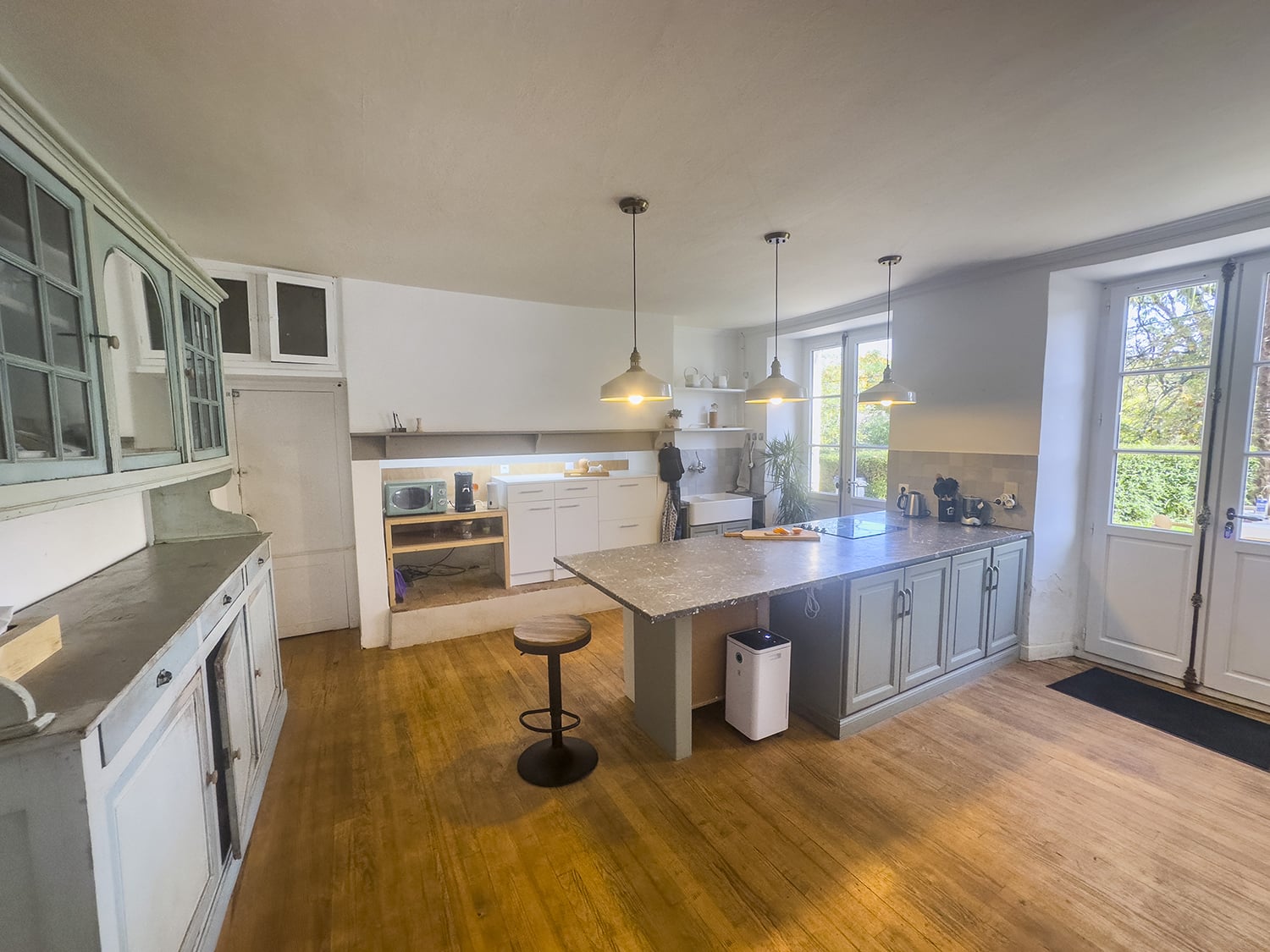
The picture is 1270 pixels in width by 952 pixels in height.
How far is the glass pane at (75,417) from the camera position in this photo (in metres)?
1.27

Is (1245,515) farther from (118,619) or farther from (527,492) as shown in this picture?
(118,619)

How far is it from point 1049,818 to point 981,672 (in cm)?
128

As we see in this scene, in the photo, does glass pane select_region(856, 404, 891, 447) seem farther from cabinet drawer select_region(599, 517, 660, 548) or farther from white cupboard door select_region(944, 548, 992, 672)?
cabinet drawer select_region(599, 517, 660, 548)

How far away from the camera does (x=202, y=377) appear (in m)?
2.30

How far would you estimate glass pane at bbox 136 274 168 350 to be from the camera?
70.4 inches

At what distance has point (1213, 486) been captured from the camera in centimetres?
289

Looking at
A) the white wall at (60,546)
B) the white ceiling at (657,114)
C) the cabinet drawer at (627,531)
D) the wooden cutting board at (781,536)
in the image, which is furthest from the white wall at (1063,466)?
the white wall at (60,546)

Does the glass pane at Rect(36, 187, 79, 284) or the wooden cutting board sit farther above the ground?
the glass pane at Rect(36, 187, 79, 284)

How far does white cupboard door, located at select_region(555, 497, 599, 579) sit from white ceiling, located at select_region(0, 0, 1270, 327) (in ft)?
6.55

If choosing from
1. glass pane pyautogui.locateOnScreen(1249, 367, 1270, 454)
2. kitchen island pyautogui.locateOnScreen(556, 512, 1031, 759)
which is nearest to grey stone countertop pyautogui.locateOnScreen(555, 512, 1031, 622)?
kitchen island pyautogui.locateOnScreen(556, 512, 1031, 759)

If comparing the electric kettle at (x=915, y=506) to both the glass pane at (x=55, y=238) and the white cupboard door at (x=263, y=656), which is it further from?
the glass pane at (x=55, y=238)

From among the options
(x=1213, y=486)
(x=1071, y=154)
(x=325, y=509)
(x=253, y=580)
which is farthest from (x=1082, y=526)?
(x=325, y=509)

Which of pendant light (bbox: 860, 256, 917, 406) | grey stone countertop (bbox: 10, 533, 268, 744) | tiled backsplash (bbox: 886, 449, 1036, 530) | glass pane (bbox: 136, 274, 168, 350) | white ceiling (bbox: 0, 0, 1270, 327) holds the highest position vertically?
white ceiling (bbox: 0, 0, 1270, 327)

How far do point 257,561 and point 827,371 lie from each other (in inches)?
184
